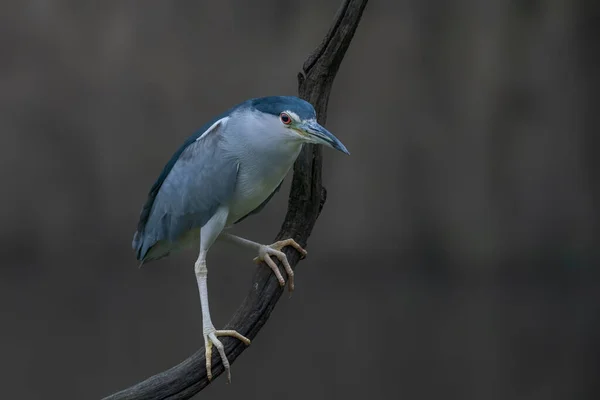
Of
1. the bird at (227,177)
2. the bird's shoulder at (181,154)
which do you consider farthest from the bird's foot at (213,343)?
the bird's shoulder at (181,154)

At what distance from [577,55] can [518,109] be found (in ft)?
1.38

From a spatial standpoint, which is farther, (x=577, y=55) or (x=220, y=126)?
(x=577, y=55)

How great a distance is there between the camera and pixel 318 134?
1.37 m

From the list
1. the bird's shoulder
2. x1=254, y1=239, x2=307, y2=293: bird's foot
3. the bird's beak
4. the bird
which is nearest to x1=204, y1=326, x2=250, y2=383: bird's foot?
the bird

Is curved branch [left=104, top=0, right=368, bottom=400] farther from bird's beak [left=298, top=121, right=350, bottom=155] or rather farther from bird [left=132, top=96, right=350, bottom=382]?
bird's beak [left=298, top=121, right=350, bottom=155]

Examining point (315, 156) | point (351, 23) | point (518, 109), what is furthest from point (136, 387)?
point (518, 109)

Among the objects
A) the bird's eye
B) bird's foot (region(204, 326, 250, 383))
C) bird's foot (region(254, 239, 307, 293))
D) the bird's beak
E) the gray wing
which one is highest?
the bird's eye

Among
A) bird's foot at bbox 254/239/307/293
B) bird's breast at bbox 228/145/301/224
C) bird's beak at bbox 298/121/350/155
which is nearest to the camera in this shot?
bird's beak at bbox 298/121/350/155

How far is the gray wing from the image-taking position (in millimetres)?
1506

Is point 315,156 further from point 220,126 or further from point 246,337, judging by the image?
point 246,337

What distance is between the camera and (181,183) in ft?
5.15

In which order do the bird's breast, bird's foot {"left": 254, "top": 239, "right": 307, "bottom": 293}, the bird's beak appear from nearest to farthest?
the bird's beak < the bird's breast < bird's foot {"left": 254, "top": 239, "right": 307, "bottom": 293}

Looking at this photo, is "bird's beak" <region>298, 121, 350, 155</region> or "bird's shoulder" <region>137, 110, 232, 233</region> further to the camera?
"bird's shoulder" <region>137, 110, 232, 233</region>

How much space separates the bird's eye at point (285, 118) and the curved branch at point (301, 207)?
200mm
